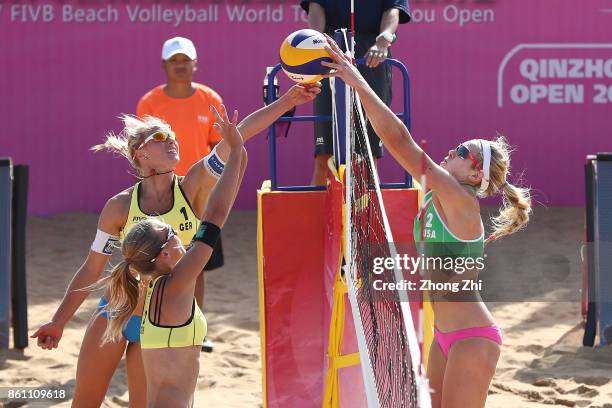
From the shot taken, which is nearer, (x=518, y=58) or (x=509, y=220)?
(x=509, y=220)

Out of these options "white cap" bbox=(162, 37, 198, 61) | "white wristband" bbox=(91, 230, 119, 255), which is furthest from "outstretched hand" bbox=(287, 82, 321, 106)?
"white cap" bbox=(162, 37, 198, 61)

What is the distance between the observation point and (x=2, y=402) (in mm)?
6320

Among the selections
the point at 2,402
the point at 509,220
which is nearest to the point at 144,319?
the point at 509,220

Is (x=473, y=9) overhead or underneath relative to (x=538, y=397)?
overhead

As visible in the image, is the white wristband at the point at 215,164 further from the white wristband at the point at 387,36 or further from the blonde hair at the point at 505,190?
the white wristband at the point at 387,36

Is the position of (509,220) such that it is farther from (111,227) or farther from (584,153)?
(584,153)

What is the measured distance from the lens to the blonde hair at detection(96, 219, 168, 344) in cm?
428

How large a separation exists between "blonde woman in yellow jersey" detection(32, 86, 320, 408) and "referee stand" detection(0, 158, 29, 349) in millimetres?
2309

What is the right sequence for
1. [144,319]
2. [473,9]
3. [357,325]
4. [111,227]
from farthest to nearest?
[473,9] < [111,227] < [357,325] < [144,319]

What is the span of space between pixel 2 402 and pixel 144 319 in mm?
2339

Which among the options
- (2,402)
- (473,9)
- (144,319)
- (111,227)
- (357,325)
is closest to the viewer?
(144,319)

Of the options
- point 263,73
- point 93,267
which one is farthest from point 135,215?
point 263,73

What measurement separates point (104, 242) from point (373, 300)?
1313 mm

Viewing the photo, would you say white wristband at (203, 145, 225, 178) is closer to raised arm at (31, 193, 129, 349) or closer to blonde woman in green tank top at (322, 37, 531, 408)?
raised arm at (31, 193, 129, 349)
